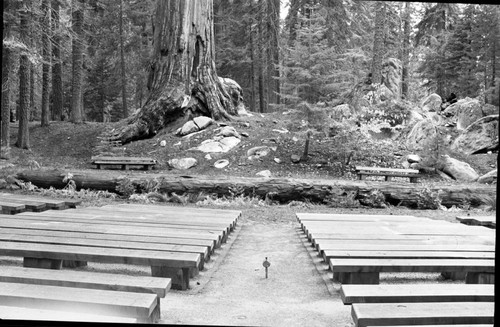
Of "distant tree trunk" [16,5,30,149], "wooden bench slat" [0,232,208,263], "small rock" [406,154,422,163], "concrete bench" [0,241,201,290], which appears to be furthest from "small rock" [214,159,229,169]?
"concrete bench" [0,241,201,290]

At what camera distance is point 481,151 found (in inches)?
588

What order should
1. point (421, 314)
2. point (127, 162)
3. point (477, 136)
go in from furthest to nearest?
1. point (477, 136)
2. point (127, 162)
3. point (421, 314)

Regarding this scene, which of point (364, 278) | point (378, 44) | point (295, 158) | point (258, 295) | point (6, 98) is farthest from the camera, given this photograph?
point (378, 44)

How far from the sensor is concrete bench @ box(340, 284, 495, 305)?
9.83 ft

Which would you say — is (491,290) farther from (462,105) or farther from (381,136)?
(462,105)

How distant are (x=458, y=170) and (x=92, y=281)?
11886 millimetres

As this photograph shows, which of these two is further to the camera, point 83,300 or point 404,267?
point 404,267

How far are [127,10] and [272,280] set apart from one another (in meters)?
22.3

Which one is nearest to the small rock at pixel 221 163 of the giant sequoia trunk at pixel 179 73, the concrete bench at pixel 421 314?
the giant sequoia trunk at pixel 179 73

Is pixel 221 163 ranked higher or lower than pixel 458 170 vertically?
higher

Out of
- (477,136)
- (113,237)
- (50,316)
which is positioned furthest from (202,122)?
(50,316)

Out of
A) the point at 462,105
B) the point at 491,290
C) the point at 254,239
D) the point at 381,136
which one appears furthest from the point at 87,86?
the point at 491,290

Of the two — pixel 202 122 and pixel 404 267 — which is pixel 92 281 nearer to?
pixel 404 267

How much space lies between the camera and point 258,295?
3953mm
